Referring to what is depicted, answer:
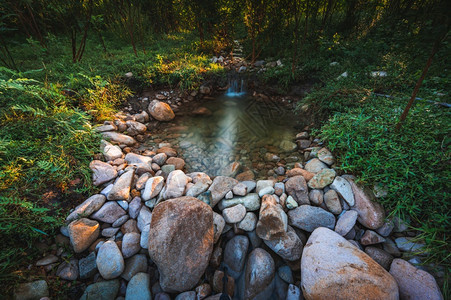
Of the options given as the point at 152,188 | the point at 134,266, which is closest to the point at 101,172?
the point at 152,188

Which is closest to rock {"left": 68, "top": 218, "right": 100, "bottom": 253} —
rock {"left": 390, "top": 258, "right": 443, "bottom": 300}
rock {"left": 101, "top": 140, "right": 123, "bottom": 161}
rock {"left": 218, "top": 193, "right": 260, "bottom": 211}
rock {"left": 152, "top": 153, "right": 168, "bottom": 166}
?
rock {"left": 101, "top": 140, "right": 123, "bottom": 161}

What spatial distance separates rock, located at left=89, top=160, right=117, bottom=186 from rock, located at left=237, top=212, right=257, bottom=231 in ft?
5.78

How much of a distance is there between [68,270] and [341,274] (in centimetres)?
239

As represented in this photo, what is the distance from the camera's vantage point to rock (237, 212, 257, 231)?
6.37ft

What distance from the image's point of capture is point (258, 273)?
5.56 feet

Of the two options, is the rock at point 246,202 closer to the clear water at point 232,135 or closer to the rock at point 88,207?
the clear water at point 232,135

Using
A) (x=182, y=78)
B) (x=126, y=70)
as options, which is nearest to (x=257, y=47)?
(x=182, y=78)

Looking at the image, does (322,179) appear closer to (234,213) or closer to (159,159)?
(234,213)

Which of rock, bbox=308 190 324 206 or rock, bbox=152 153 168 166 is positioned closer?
rock, bbox=308 190 324 206

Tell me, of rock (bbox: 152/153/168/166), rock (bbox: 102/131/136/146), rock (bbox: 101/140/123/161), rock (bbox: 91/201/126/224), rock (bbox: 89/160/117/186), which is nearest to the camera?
rock (bbox: 91/201/126/224)

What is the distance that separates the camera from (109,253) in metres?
1.67

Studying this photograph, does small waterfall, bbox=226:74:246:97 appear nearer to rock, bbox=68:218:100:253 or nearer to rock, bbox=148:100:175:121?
rock, bbox=148:100:175:121

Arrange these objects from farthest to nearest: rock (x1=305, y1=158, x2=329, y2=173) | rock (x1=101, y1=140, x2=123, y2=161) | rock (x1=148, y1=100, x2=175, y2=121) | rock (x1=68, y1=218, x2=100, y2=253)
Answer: rock (x1=148, y1=100, x2=175, y2=121), rock (x1=101, y1=140, x2=123, y2=161), rock (x1=305, y1=158, x2=329, y2=173), rock (x1=68, y1=218, x2=100, y2=253)

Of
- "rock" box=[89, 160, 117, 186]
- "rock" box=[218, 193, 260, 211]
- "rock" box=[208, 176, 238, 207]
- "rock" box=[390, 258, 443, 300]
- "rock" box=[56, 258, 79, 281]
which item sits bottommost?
"rock" box=[390, 258, 443, 300]
